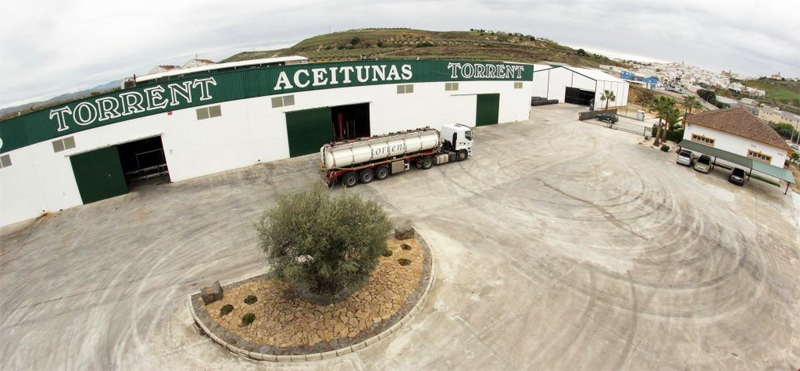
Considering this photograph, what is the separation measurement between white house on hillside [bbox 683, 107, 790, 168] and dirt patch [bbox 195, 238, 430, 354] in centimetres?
3135

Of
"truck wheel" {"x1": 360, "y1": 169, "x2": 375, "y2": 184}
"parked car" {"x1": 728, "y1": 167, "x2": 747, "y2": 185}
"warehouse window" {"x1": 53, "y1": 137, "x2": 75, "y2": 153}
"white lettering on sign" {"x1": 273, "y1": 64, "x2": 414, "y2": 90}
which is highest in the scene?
"white lettering on sign" {"x1": 273, "y1": 64, "x2": 414, "y2": 90}

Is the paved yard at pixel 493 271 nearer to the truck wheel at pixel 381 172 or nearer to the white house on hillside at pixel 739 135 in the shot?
the truck wheel at pixel 381 172

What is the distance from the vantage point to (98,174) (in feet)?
85.8

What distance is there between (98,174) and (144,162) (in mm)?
4579

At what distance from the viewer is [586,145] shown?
129 feet

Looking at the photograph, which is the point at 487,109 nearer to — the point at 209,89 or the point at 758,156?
the point at 758,156

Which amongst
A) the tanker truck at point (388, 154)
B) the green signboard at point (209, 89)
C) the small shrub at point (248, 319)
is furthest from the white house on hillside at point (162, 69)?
the small shrub at point (248, 319)

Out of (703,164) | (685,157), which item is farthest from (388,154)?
(703,164)

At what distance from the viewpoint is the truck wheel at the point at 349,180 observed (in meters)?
27.5

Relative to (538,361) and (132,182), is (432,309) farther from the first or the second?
(132,182)

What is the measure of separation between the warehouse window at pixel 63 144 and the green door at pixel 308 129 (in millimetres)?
13928

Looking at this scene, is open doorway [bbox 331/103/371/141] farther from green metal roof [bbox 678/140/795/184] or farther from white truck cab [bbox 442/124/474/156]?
green metal roof [bbox 678/140/795/184]

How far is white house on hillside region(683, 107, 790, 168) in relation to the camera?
30675 millimetres

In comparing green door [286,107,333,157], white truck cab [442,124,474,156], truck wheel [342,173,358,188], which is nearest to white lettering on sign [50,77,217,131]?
green door [286,107,333,157]
